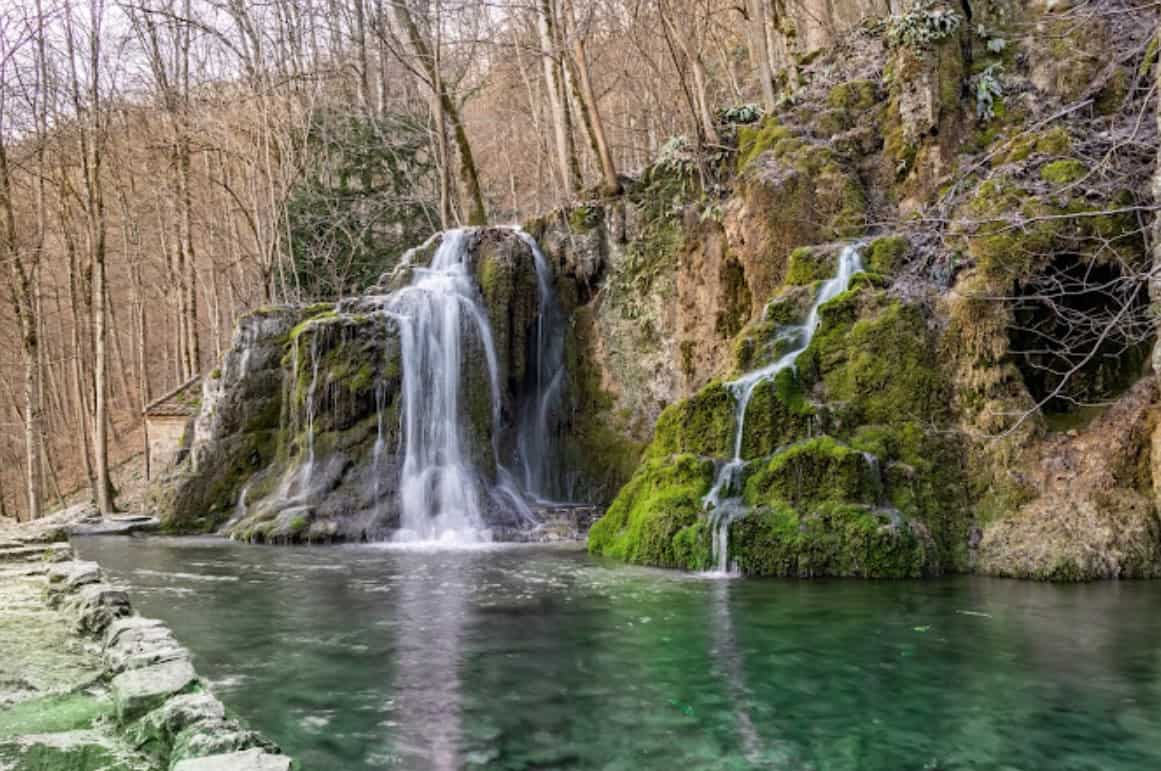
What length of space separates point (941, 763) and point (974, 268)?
7378 millimetres

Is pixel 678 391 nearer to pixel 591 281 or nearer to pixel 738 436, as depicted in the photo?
pixel 591 281

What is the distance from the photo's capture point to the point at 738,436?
→ 10.6 meters

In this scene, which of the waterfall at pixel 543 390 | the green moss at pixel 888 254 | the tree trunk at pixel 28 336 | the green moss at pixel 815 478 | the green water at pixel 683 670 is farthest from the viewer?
the waterfall at pixel 543 390

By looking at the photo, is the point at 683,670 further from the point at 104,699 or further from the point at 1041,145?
the point at 1041,145

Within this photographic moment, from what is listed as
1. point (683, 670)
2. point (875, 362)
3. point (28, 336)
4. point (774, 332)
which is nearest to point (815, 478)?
point (875, 362)

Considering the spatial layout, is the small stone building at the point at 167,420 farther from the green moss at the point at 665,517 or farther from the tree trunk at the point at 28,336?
the green moss at the point at 665,517

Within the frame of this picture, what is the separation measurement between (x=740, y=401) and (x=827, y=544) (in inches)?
83.3

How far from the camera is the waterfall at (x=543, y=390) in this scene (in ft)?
54.8

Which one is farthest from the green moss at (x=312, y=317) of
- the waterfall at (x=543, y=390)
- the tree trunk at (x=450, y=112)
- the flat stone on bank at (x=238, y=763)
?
the flat stone on bank at (x=238, y=763)

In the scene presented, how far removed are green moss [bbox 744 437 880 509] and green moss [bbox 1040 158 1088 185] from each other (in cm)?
389

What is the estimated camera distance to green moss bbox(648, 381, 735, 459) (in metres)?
10.8

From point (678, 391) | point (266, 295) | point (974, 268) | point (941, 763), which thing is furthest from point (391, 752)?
point (266, 295)

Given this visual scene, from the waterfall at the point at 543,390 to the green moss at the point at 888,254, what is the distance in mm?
7227

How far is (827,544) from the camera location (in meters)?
9.35
